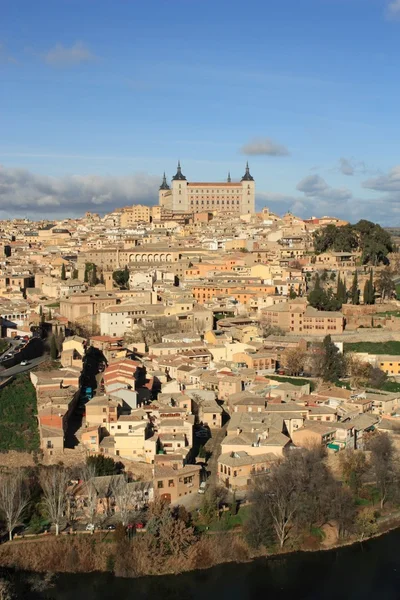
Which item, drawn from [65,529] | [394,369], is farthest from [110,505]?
[394,369]

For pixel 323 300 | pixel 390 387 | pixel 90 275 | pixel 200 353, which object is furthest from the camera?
pixel 90 275

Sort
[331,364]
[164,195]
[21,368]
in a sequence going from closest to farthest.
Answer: [21,368] < [331,364] < [164,195]

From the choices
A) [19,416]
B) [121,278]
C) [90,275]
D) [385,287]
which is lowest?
[19,416]

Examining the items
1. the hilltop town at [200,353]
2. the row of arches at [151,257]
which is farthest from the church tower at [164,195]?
the row of arches at [151,257]

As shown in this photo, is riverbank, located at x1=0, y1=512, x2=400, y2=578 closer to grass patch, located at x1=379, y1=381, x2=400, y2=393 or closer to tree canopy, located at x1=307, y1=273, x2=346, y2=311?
grass patch, located at x1=379, y1=381, x2=400, y2=393

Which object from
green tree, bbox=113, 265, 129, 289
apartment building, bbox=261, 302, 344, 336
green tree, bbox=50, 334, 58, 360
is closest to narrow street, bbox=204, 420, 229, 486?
green tree, bbox=50, 334, 58, 360

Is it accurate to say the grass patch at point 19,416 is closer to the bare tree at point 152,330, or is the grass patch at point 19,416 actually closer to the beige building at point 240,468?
the beige building at point 240,468

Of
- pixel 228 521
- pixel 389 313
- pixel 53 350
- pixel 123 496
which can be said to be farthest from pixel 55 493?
pixel 389 313

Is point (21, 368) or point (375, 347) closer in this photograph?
point (21, 368)

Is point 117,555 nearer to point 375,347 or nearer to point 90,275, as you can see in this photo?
point 375,347

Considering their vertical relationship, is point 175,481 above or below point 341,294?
below
